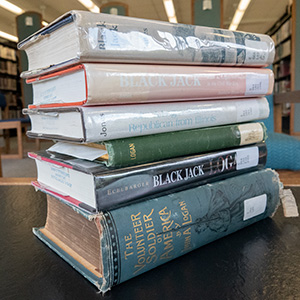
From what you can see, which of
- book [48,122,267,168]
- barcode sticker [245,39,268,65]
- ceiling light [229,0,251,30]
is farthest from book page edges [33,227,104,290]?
ceiling light [229,0,251,30]

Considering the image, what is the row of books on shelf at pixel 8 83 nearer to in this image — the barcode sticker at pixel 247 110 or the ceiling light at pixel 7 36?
the ceiling light at pixel 7 36

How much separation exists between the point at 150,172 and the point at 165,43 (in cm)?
14

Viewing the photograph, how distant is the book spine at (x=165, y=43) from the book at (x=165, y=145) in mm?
86

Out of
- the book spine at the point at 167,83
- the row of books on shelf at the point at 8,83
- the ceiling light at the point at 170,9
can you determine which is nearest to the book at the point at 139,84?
the book spine at the point at 167,83

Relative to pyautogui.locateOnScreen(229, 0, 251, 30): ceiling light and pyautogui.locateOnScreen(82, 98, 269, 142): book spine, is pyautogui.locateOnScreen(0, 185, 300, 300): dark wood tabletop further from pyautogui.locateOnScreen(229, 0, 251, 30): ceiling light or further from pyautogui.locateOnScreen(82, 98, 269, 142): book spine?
pyautogui.locateOnScreen(229, 0, 251, 30): ceiling light

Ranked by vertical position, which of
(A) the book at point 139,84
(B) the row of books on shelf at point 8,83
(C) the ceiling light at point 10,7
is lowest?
(A) the book at point 139,84

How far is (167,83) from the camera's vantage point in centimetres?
32

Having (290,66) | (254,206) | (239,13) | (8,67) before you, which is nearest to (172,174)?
(254,206)

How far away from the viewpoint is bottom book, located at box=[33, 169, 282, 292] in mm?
276

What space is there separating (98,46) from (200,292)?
244mm

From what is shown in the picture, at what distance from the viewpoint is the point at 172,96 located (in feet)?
1.09

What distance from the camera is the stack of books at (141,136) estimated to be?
0.28 m

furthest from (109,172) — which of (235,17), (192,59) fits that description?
(235,17)

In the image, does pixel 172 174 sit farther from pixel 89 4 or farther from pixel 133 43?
pixel 89 4
